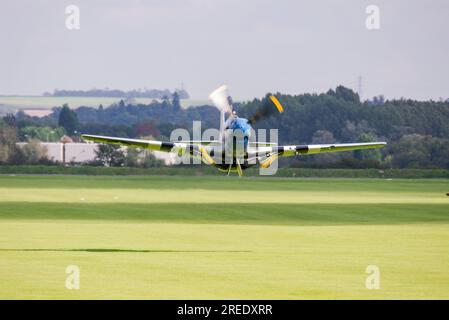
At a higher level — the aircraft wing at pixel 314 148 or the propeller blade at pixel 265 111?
the propeller blade at pixel 265 111

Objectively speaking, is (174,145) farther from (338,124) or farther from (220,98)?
(338,124)

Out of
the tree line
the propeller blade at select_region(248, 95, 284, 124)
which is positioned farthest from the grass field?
the tree line

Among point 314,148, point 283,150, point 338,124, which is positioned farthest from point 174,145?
point 338,124

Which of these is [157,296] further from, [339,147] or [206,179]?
[206,179]

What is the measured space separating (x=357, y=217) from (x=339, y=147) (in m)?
3.90

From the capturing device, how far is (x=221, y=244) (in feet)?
132

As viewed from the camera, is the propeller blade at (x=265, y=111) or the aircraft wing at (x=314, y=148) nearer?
the propeller blade at (x=265, y=111)

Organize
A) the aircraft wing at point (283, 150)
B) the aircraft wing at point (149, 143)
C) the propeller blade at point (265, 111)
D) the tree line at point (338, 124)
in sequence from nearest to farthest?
the propeller blade at point (265, 111), the aircraft wing at point (283, 150), the aircraft wing at point (149, 143), the tree line at point (338, 124)

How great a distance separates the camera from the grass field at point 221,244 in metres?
28.6

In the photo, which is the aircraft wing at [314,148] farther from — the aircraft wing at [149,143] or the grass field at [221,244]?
the aircraft wing at [149,143]

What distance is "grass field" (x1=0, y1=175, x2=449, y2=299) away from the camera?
93.9ft

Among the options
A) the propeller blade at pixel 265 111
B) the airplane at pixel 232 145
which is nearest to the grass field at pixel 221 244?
the airplane at pixel 232 145

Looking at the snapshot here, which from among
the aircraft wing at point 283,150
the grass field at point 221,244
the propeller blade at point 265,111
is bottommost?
the grass field at point 221,244
